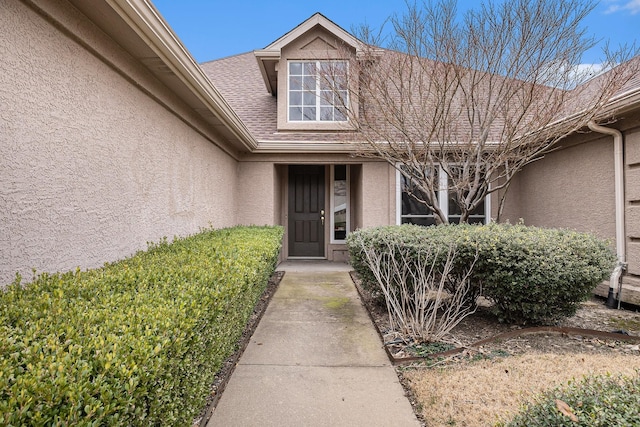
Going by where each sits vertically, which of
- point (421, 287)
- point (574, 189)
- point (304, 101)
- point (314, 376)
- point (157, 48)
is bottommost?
point (314, 376)

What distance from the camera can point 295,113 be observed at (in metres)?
8.77

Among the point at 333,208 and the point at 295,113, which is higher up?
the point at 295,113

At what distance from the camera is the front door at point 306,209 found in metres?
9.81

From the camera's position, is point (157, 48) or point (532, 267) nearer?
point (157, 48)

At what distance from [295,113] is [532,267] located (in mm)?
6604

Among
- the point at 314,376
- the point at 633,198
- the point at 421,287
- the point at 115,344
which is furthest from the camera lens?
the point at 633,198

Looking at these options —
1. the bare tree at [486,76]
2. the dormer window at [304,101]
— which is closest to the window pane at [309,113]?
the dormer window at [304,101]

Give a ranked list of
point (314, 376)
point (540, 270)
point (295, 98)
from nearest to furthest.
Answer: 1. point (314, 376)
2. point (540, 270)
3. point (295, 98)

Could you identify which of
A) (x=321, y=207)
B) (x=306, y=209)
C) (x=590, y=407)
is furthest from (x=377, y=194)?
(x=590, y=407)

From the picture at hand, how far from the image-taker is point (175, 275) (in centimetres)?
264

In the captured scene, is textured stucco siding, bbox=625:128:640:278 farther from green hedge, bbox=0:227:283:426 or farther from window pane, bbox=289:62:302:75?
window pane, bbox=289:62:302:75

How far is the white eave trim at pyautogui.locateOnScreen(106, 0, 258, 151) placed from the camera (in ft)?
9.53

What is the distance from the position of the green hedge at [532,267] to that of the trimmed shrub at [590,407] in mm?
2386

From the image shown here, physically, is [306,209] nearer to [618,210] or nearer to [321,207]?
[321,207]
